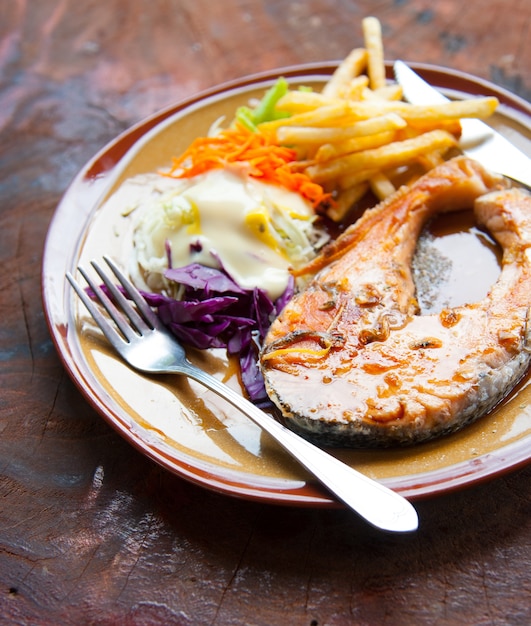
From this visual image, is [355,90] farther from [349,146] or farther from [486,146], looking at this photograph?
[486,146]

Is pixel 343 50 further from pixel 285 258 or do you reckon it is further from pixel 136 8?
pixel 285 258

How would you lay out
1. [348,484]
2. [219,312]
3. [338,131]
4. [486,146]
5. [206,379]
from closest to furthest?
1. [348,484]
2. [206,379]
3. [219,312]
4. [338,131]
5. [486,146]

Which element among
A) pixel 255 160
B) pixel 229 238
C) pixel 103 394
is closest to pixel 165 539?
pixel 103 394

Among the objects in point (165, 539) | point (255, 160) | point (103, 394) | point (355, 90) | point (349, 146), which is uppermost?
point (355, 90)

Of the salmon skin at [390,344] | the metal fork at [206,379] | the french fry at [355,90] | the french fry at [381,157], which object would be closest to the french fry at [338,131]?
the french fry at [381,157]

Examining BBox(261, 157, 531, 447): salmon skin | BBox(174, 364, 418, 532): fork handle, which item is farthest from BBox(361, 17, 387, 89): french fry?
BBox(174, 364, 418, 532): fork handle

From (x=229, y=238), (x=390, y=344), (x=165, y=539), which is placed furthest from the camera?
(x=229, y=238)

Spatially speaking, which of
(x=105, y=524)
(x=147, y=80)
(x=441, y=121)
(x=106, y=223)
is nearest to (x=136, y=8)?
(x=147, y=80)

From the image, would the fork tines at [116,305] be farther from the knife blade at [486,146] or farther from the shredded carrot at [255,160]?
the knife blade at [486,146]
